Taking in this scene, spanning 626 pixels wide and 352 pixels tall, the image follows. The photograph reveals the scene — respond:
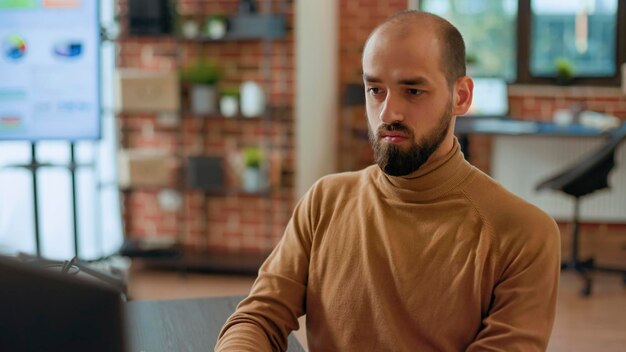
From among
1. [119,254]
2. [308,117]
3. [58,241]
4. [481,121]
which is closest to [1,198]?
[58,241]

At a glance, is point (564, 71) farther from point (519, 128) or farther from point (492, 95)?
point (519, 128)

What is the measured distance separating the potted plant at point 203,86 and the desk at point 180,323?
10.1ft

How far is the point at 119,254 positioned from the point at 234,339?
3511mm

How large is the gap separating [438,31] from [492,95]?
4119 millimetres

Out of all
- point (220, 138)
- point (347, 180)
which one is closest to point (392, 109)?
point (347, 180)

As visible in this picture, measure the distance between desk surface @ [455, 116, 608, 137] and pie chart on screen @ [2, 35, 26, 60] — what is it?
259 cm

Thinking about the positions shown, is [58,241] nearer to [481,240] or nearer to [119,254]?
[119,254]

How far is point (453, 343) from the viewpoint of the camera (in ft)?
4.25

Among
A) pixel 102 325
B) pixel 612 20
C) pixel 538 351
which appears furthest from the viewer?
pixel 612 20

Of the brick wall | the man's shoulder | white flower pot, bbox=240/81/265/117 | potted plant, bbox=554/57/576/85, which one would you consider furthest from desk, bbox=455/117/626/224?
the man's shoulder

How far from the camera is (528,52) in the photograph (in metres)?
5.57

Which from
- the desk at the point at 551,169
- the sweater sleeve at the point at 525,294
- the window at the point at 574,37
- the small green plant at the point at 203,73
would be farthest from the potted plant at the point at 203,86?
the sweater sleeve at the point at 525,294

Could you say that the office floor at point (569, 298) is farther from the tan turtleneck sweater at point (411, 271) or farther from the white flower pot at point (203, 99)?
the tan turtleneck sweater at point (411, 271)

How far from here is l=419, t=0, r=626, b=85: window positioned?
5.50 m
